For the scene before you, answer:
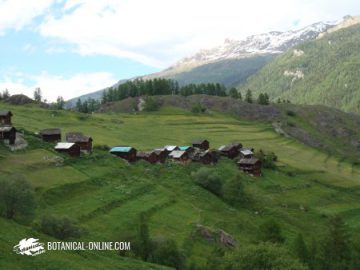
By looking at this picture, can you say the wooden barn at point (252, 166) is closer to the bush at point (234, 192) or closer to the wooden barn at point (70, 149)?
the bush at point (234, 192)

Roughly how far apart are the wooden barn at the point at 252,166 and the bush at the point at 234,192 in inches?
1016

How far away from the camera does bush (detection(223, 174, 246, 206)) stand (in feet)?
347

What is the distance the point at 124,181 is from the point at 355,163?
5137 inches

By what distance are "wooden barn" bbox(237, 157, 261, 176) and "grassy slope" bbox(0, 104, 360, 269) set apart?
370 centimetres

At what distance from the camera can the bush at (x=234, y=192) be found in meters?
106

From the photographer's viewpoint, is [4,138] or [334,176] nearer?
[4,138]

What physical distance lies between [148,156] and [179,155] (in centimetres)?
1015

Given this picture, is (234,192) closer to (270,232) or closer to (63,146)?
(270,232)

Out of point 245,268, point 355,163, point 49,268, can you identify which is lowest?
point 355,163

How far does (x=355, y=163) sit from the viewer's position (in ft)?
646

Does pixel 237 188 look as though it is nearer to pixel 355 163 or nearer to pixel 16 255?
pixel 16 255

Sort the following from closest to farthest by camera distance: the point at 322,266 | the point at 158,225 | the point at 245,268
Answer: the point at 245,268 → the point at 322,266 → the point at 158,225

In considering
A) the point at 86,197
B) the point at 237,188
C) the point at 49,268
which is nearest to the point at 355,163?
the point at 237,188

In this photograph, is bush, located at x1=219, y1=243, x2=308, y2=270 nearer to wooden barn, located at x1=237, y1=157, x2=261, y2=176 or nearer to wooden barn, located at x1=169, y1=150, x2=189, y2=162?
wooden barn, located at x1=169, y1=150, x2=189, y2=162
